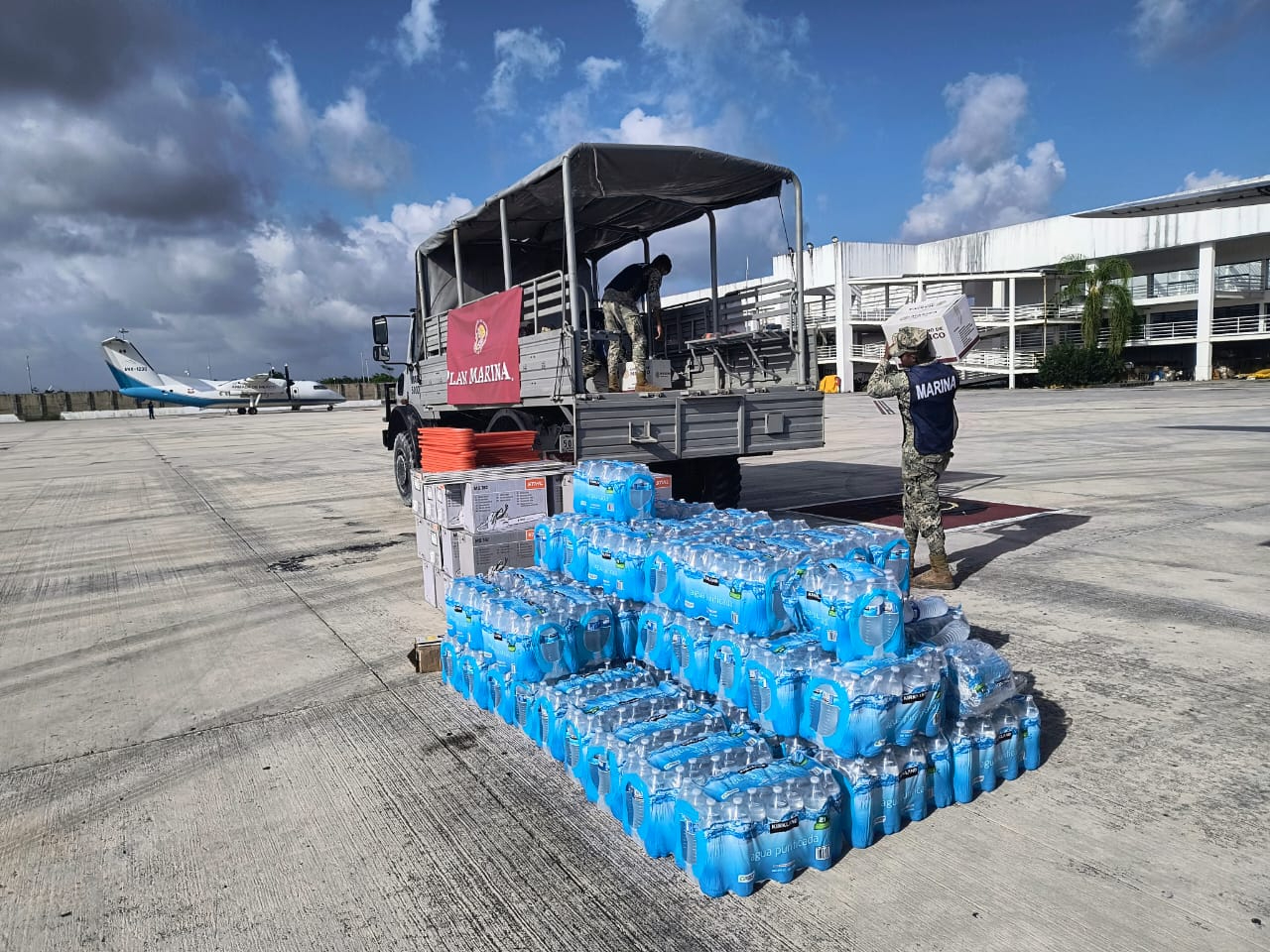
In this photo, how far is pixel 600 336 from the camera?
7199 mm

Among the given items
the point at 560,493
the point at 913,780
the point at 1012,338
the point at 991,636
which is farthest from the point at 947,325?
the point at 1012,338

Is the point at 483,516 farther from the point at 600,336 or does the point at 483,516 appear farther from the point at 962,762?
the point at 962,762

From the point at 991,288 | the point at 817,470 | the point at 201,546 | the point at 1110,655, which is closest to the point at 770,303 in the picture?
the point at 1110,655

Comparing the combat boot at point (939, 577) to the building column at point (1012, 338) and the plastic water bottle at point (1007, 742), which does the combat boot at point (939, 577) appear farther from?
the building column at point (1012, 338)

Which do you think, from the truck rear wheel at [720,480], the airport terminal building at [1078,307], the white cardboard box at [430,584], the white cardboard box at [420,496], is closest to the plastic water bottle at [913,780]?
the white cardboard box at [430,584]

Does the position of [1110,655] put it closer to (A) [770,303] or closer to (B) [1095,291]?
(A) [770,303]

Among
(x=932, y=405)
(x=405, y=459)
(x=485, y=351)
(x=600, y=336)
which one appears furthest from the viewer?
(x=405, y=459)

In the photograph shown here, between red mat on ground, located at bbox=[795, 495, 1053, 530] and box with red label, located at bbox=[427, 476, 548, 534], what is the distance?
4.38m

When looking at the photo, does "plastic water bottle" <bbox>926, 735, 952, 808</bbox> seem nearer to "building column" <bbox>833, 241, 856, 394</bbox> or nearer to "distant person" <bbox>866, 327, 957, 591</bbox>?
"distant person" <bbox>866, 327, 957, 591</bbox>

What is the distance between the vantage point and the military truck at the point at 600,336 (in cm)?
701

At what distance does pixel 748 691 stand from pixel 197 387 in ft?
222

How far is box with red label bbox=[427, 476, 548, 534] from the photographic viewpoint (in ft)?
19.5

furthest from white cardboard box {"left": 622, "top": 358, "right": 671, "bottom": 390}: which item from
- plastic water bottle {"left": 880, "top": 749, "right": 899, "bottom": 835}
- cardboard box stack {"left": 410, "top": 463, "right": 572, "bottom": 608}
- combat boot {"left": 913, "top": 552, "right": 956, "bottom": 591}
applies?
plastic water bottle {"left": 880, "top": 749, "right": 899, "bottom": 835}

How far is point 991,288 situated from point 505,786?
57132mm
